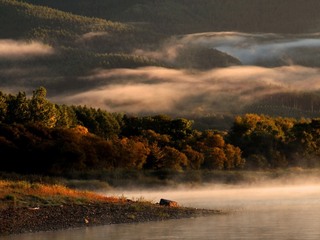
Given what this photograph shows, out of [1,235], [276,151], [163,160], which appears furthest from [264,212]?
[276,151]

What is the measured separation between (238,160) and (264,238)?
116072 millimetres

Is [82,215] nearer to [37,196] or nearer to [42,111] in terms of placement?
[37,196]

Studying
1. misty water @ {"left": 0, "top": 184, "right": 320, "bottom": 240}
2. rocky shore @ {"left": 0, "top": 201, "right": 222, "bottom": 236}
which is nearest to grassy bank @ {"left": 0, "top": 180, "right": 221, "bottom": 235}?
rocky shore @ {"left": 0, "top": 201, "right": 222, "bottom": 236}

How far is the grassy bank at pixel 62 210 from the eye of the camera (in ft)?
175

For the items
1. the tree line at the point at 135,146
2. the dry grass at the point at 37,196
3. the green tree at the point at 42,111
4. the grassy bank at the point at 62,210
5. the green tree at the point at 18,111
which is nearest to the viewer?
the grassy bank at the point at 62,210

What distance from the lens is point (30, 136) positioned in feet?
380

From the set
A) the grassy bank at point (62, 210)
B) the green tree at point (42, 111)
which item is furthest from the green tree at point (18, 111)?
the grassy bank at point (62, 210)

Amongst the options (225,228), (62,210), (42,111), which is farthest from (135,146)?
(225,228)

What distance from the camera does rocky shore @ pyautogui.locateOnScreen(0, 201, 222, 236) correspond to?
52.7 meters

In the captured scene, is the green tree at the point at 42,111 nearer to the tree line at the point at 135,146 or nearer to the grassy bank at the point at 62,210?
the tree line at the point at 135,146

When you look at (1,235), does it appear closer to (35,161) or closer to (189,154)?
(35,161)

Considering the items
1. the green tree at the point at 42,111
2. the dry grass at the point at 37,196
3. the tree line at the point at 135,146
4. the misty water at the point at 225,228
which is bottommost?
the misty water at the point at 225,228

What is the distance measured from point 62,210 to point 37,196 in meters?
3.33

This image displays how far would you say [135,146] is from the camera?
440ft
